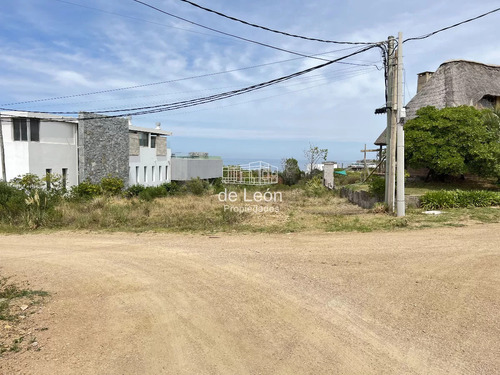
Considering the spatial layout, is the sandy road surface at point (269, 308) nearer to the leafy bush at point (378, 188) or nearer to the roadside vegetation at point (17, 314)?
the roadside vegetation at point (17, 314)

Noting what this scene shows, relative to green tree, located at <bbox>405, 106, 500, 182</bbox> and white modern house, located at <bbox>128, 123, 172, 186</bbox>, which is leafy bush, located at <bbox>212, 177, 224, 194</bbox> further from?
green tree, located at <bbox>405, 106, 500, 182</bbox>

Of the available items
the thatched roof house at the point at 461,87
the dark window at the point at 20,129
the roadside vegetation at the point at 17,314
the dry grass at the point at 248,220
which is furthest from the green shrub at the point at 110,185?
the roadside vegetation at the point at 17,314

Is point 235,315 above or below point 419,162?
below

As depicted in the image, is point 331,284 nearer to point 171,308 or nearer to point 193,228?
point 171,308

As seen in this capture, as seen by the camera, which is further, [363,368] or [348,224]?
[348,224]

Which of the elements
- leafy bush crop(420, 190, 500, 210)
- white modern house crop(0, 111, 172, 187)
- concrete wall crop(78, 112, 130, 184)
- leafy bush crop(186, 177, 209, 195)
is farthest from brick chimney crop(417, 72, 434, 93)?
white modern house crop(0, 111, 172, 187)

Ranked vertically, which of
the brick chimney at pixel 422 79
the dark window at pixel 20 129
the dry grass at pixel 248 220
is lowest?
the dry grass at pixel 248 220

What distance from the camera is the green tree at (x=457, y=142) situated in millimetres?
16172

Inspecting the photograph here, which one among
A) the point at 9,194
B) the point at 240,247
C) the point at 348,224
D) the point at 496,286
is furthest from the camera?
the point at 9,194

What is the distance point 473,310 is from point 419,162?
1373cm

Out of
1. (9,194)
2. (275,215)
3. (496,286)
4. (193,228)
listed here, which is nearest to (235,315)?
(496,286)

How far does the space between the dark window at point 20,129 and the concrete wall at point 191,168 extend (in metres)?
19.5

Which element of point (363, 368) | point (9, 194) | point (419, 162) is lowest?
point (363, 368)

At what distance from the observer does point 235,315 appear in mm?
4902
